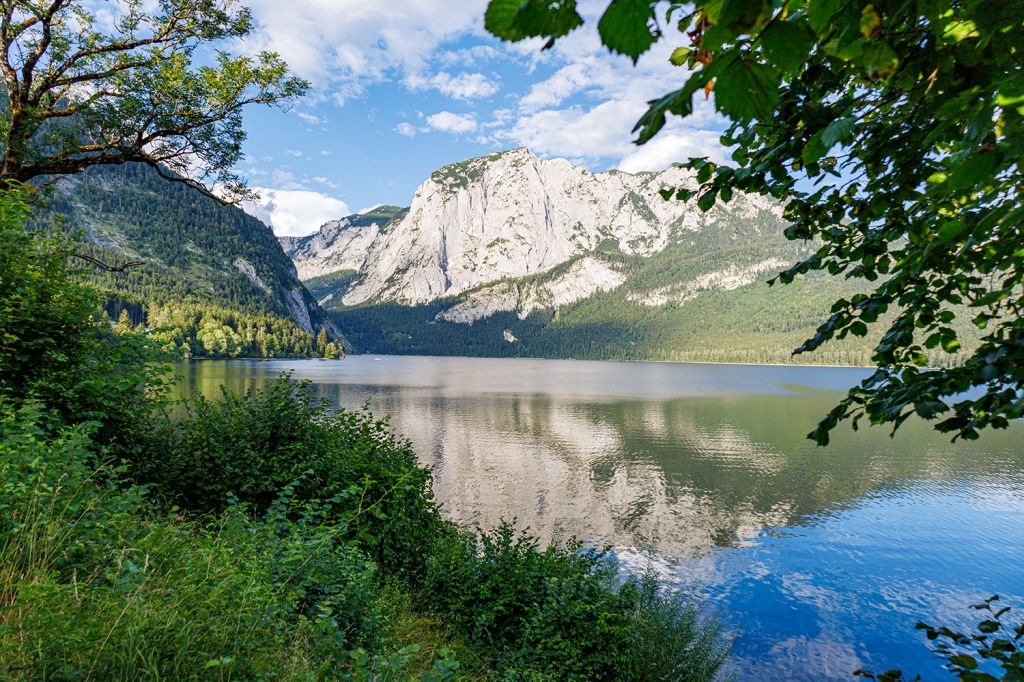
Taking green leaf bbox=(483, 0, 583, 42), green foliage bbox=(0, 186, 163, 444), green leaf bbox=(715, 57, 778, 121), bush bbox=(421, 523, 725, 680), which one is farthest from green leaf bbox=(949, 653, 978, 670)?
green foliage bbox=(0, 186, 163, 444)

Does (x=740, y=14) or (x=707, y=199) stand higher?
(x=707, y=199)

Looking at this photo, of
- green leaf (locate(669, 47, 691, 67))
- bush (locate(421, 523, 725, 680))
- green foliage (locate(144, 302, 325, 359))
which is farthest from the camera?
Result: green foliage (locate(144, 302, 325, 359))

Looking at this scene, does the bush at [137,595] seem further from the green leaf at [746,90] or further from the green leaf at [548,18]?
the green leaf at [746,90]

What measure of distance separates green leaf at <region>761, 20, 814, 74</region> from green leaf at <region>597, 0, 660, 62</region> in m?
0.26

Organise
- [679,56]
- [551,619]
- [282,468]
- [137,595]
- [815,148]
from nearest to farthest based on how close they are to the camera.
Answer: [815,148] < [679,56] < [137,595] < [551,619] < [282,468]

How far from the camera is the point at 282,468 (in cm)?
1132

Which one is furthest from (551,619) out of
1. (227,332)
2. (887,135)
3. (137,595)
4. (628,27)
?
(227,332)

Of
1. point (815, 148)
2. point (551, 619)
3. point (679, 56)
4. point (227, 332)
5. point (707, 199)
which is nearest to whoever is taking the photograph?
point (815, 148)

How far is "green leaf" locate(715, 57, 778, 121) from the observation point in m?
0.99

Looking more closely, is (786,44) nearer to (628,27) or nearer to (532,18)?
(628,27)

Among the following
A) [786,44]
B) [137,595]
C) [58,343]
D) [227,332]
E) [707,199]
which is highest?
[227,332]

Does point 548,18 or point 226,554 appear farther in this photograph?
point 226,554

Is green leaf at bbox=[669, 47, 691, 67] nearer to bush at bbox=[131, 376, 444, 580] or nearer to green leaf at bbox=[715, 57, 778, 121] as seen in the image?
Result: green leaf at bbox=[715, 57, 778, 121]

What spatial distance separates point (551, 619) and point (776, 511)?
29.8 metres
